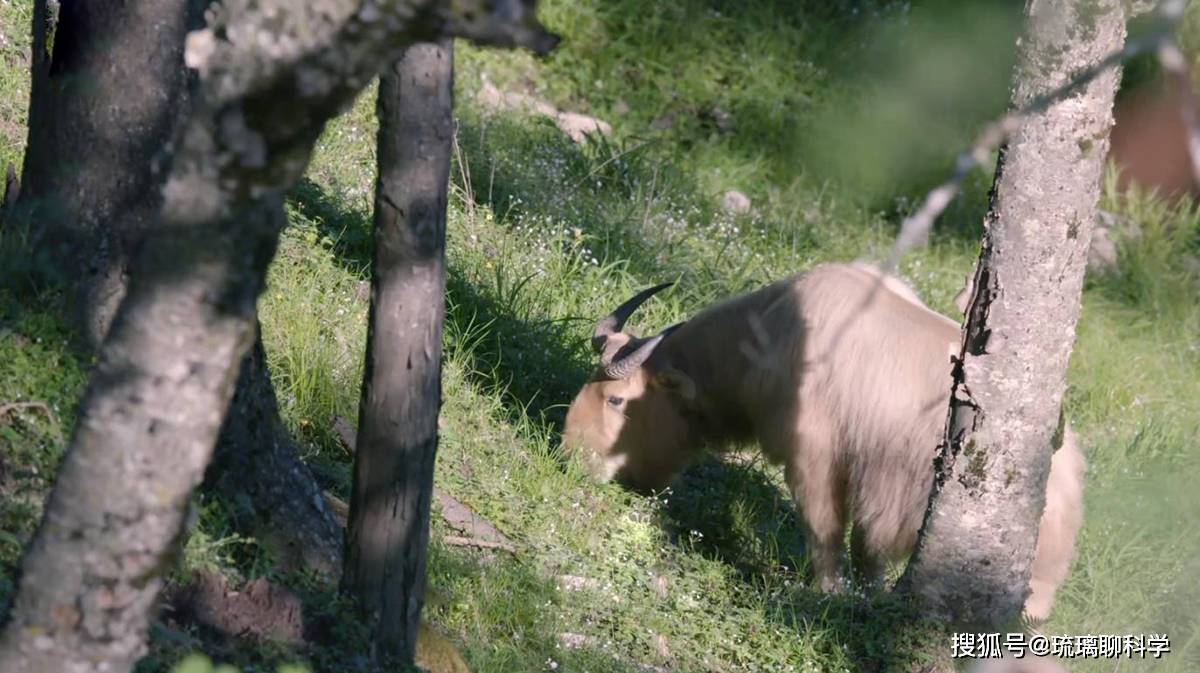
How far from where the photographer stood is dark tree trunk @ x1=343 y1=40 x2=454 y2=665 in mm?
3732

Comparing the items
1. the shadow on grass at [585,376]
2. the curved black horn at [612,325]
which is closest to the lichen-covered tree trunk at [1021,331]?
the shadow on grass at [585,376]

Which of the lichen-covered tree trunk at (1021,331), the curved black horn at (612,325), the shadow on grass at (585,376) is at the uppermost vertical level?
the lichen-covered tree trunk at (1021,331)

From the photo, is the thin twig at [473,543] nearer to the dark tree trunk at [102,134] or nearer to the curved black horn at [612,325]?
the curved black horn at [612,325]

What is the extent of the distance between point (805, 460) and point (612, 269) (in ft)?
8.18

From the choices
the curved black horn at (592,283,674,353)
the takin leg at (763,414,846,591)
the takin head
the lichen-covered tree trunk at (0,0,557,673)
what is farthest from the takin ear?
the lichen-covered tree trunk at (0,0,557,673)

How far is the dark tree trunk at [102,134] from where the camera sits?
14.6ft

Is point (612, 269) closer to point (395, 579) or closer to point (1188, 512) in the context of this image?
point (1188, 512)

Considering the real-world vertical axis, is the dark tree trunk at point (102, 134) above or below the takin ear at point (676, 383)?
above

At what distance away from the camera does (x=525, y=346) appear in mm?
7410

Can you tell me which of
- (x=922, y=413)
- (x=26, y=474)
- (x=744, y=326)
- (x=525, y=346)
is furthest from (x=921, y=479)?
(x=26, y=474)

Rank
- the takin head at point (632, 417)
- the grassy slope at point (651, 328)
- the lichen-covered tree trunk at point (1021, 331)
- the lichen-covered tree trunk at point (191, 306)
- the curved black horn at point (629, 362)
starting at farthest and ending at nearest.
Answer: the takin head at point (632, 417) → the curved black horn at point (629, 362) → the grassy slope at point (651, 328) → the lichen-covered tree trunk at point (1021, 331) → the lichen-covered tree trunk at point (191, 306)

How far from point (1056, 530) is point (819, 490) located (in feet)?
3.36

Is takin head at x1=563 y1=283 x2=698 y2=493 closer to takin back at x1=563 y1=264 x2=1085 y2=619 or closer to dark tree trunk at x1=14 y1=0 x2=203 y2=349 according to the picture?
takin back at x1=563 y1=264 x2=1085 y2=619

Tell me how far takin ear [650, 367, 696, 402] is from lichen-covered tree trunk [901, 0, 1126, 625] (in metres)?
1.63
